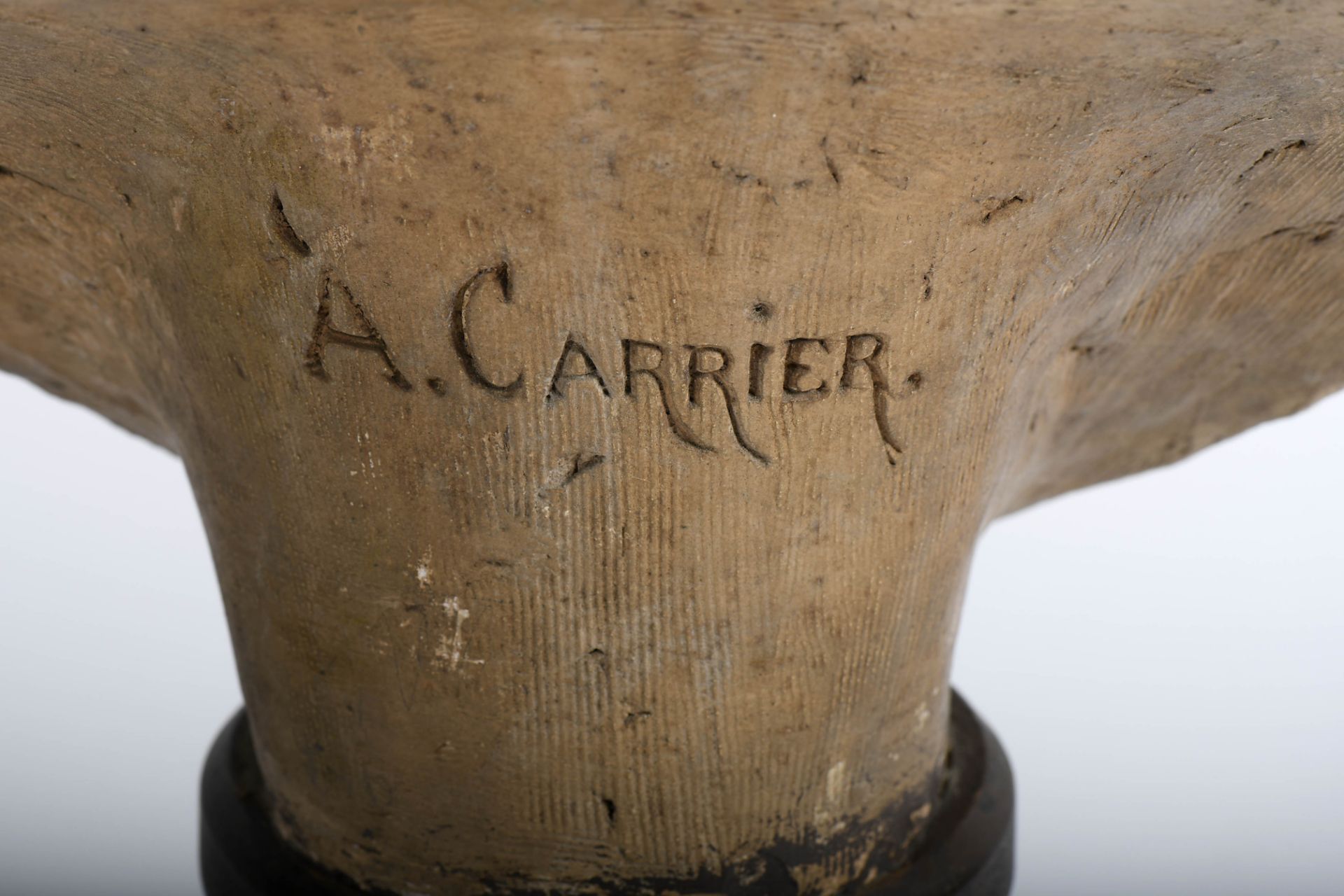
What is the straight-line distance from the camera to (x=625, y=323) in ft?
3.84

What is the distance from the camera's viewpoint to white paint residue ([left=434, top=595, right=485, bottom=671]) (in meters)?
1.32

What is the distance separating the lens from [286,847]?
5.09ft

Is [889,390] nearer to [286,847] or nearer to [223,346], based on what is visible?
[223,346]

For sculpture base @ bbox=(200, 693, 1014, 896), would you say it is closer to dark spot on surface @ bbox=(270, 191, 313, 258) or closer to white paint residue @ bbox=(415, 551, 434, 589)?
white paint residue @ bbox=(415, 551, 434, 589)

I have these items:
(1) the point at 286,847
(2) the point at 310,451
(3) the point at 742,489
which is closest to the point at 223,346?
(2) the point at 310,451

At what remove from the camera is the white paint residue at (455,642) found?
4.33ft

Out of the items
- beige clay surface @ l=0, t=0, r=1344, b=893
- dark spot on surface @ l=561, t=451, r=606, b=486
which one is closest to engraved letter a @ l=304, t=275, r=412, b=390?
beige clay surface @ l=0, t=0, r=1344, b=893

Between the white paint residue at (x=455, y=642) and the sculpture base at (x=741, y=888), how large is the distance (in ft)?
0.82

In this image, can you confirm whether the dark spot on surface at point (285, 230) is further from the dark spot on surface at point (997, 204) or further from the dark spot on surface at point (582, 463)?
the dark spot on surface at point (997, 204)

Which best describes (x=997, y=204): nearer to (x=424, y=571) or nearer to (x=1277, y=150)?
(x=1277, y=150)

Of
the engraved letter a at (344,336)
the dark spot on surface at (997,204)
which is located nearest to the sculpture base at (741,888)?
the engraved letter a at (344,336)

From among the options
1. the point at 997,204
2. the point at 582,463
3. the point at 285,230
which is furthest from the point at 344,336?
the point at 997,204

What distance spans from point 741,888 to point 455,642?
342mm

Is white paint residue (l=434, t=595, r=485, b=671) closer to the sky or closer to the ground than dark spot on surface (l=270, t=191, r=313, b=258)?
closer to the ground
